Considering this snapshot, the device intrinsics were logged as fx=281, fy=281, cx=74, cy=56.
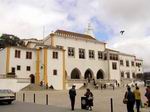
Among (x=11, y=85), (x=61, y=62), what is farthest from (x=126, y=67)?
(x=11, y=85)

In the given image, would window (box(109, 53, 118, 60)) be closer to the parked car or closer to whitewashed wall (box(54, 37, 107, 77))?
whitewashed wall (box(54, 37, 107, 77))

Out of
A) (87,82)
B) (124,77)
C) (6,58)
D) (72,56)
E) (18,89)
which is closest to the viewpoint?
(18,89)

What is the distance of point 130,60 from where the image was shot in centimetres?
8512

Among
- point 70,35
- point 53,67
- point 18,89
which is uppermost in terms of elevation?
point 70,35

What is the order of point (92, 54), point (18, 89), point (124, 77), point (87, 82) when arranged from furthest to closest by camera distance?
point (124, 77)
point (92, 54)
point (87, 82)
point (18, 89)

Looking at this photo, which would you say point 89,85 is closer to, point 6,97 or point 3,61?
point 3,61

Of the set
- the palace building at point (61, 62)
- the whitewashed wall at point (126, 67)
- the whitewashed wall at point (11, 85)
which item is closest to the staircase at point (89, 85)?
the palace building at point (61, 62)

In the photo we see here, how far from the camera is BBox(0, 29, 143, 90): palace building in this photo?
5441 centimetres

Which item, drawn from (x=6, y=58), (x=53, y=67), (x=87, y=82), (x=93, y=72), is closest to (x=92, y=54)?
(x=93, y=72)

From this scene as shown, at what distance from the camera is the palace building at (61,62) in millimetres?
54406

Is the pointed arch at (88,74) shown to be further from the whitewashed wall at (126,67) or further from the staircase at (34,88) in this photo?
the staircase at (34,88)

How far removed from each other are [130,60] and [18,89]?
46243 millimetres

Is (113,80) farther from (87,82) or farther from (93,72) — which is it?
(87,82)

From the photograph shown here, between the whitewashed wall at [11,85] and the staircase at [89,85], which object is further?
the staircase at [89,85]
